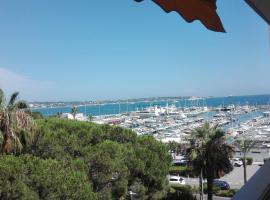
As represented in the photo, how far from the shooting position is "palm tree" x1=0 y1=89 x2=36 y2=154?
16484 mm

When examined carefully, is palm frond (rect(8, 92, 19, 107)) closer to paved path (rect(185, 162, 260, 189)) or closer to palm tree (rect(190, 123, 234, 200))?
palm tree (rect(190, 123, 234, 200))

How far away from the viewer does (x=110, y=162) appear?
2052cm

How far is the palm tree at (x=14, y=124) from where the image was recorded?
1648cm

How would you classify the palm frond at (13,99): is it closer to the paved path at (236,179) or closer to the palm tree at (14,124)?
the palm tree at (14,124)

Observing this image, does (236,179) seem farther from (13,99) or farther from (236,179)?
(13,99)

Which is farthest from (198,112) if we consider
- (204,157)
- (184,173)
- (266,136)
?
(204,157)

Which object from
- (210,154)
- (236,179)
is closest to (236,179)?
(236,179)

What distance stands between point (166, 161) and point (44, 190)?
974 cm

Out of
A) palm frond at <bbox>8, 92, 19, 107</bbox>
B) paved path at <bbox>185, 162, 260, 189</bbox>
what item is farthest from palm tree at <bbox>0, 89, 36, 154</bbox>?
paved path at <bbox>185, 162, 260, 189</bbox>

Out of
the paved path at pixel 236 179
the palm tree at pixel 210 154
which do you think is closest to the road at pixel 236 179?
the paved path at pixel 236 179

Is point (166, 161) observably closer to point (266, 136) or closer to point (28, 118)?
point (28, 118)

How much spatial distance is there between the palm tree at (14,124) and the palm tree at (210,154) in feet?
34.2

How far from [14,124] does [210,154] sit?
471 inches

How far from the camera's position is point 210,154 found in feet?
78.9
